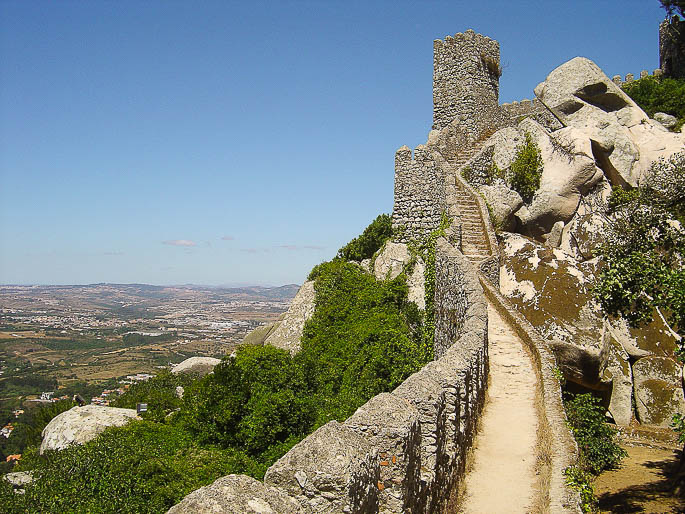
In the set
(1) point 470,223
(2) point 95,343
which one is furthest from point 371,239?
(2) point 95,343

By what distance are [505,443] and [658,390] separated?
12958mm

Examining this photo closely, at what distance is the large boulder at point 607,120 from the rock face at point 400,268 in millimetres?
10894

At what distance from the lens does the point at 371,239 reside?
70.9ft

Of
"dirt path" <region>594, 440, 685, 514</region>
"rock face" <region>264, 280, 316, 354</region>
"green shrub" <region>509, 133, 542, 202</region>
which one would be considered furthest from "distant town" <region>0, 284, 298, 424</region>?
"dirt path" <region>594, 440, 685, 514</region>

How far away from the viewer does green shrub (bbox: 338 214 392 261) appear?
21359 mm

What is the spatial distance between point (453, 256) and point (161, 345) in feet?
326

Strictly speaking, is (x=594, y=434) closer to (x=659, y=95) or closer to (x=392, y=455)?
(x=392, y=455)

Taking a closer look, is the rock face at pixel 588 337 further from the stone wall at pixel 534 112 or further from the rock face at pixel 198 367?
the rock face at pixel 198 367

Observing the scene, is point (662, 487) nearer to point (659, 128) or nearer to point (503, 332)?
point (503, 332)

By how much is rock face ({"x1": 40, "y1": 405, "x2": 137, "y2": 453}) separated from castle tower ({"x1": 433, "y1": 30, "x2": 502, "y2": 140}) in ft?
57.2

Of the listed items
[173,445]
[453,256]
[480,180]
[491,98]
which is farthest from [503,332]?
[491,98]

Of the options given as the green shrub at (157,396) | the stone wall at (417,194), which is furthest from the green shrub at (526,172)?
the green shrub at (157,396)

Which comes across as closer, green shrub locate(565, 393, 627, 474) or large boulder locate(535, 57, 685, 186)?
green shrub locate(565, 393, 627, 474)

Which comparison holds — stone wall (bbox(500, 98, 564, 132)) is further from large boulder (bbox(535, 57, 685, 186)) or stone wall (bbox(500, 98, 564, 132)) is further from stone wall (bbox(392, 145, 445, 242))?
stone wall (bbox(392, 145, 445, 242))
